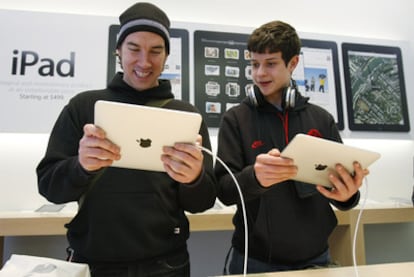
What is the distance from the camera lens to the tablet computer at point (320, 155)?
0.56 metres

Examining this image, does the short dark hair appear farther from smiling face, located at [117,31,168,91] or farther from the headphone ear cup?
smiling face, located at [117,31,168,91]

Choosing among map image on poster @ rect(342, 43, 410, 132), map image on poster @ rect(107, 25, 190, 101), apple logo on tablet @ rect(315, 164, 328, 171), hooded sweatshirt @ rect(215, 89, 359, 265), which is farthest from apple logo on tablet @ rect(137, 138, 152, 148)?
map image on poster @ rect(342, 43, 410, 132)

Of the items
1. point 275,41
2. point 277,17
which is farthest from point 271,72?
point 277,17

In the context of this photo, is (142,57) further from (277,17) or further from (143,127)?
(277,17)

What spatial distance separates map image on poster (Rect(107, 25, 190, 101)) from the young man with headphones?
34.5 inches

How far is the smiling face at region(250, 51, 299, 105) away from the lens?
89 cm

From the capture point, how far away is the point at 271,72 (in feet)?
2.94

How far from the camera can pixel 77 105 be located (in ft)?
2.52

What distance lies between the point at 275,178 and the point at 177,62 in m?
1.30

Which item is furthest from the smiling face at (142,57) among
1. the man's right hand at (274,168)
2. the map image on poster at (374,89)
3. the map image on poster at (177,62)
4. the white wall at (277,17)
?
the map image on poster at (374,89)

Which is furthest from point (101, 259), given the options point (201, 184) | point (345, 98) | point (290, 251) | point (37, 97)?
point (345, 98)

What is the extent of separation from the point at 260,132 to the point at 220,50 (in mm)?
1100

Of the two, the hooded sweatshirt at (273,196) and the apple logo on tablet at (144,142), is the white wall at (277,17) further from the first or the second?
the apple logo on tablet at (144,142)

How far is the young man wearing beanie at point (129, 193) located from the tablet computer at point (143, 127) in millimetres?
62
